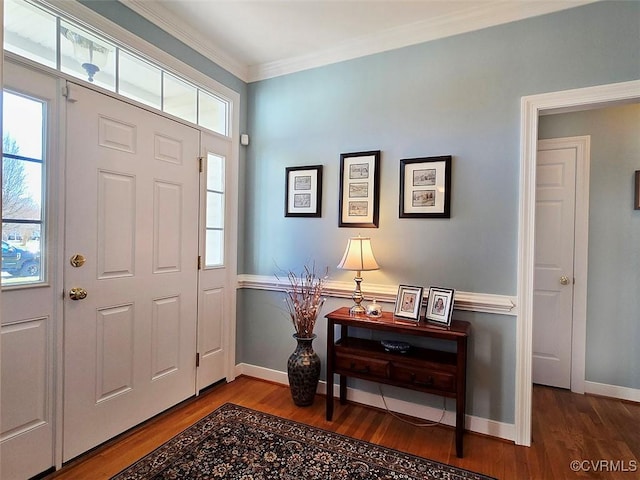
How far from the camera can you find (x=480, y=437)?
2.31 meters

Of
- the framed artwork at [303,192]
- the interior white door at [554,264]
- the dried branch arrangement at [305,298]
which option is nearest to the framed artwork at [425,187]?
the framed artwork at [303,192]

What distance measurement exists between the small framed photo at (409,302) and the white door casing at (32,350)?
6.59 feet

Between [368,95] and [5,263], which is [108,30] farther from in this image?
[368,95]

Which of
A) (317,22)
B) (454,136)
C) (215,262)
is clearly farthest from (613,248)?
(215,262)

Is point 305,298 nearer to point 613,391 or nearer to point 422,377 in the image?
point 422,377

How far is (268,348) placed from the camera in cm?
312

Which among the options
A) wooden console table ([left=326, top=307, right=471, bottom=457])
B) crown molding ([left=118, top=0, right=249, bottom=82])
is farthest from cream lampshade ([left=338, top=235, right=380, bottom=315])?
crown molding ([left=118, top=0, right=249, bottom=82])

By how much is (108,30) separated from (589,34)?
2837 millimetres

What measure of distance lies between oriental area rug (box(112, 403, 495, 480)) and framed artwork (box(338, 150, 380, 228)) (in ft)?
4.88

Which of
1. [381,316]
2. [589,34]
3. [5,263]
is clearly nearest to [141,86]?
[5,263]

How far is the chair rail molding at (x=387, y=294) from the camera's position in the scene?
2.29 m

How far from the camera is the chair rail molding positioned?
2.29 m

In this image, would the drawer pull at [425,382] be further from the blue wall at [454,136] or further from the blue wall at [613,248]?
the blue wall at [613,248]

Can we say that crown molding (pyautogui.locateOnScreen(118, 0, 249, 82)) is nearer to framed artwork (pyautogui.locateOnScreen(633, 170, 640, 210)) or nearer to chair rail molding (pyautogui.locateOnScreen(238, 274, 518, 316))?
chair rail molding (pyautogui.locateOnScreen(238, 274, 518, 316))
